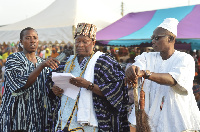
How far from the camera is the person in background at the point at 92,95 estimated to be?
8.04 feet

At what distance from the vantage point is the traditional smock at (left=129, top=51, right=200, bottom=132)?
7.14ft

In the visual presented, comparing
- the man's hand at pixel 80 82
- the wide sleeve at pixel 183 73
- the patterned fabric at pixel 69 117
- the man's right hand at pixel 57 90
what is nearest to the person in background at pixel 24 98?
the man's right hand at pixel 57 90

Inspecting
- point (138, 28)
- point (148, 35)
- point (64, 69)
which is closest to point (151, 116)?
point (64, 69)

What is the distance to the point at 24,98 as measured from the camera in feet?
10.2

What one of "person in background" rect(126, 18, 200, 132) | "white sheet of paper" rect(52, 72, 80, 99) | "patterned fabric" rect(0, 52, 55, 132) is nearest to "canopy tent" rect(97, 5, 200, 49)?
"person in background" rect(126, 18, 200, 132)

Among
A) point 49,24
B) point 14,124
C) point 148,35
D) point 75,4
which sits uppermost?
point 75,4

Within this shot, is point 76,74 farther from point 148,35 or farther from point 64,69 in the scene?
point 148,35

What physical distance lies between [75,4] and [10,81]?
6267 millimetres

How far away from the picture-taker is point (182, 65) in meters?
2.20

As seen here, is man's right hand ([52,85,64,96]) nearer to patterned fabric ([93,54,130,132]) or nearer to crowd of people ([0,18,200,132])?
crowd of people ([0,18,200,132])

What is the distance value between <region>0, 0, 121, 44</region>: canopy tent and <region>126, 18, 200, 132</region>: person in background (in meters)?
5.18

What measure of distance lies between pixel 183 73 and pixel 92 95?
90 cm

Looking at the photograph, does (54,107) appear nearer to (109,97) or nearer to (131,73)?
Result: (109,97)

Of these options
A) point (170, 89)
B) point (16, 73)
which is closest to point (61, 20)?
point (16, 73)
